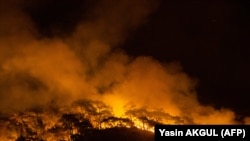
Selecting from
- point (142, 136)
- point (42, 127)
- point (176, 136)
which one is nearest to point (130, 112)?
point (142, 136)

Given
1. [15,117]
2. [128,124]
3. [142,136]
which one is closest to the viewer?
[142,136]

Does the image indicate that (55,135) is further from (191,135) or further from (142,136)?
(191,135)

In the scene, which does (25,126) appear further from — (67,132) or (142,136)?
(142,136)

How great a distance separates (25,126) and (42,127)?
59.5 inches

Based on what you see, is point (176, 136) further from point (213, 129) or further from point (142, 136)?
point (142, 136)

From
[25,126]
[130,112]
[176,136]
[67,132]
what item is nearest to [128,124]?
[130,112]

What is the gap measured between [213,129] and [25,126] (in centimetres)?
3761

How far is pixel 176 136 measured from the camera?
13.0 meters

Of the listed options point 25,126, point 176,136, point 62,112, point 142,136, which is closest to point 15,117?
point 25,126

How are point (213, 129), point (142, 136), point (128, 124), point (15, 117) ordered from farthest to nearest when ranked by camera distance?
point (15, 117)
point (128, 124)
point (142, 136)
point (213, 129)

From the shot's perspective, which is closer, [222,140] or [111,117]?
[222,140]

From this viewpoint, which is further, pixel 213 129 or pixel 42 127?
pixel 42 127

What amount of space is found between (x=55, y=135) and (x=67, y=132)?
106 centimetres

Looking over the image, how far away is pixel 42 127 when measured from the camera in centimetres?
4875
